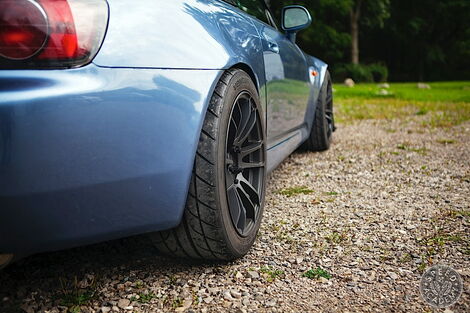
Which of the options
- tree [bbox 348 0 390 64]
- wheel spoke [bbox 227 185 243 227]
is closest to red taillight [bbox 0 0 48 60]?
wheel spoke [bbox 227 185 243 227]

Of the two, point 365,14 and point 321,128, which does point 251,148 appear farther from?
point 365,14

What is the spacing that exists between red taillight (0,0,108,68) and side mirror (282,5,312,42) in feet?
8.07

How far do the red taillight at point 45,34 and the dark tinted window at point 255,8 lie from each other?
1411 mm

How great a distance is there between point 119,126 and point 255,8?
76.5 inches

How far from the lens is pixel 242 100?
223 cm

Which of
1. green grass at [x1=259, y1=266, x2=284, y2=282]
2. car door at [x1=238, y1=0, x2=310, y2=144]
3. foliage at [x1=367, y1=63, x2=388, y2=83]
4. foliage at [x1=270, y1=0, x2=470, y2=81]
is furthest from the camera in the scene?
foliage at [x1=270, y1=0, x2=470, y2=81]

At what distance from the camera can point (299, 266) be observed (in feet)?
6.82

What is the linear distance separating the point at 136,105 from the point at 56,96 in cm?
25

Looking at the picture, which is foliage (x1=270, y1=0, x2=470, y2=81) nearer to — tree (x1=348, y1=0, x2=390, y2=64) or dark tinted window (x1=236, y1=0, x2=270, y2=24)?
tree (x1=348, y1=0, x2=390, y2=64)

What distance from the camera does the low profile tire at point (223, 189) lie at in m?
1.82

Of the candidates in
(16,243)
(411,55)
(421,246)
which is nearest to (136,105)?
(16,243)

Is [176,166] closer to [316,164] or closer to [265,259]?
[265,259]

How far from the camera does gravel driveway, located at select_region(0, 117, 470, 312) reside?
1789 millimetres

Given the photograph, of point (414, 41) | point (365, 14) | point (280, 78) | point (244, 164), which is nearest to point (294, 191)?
point (280, 78)
